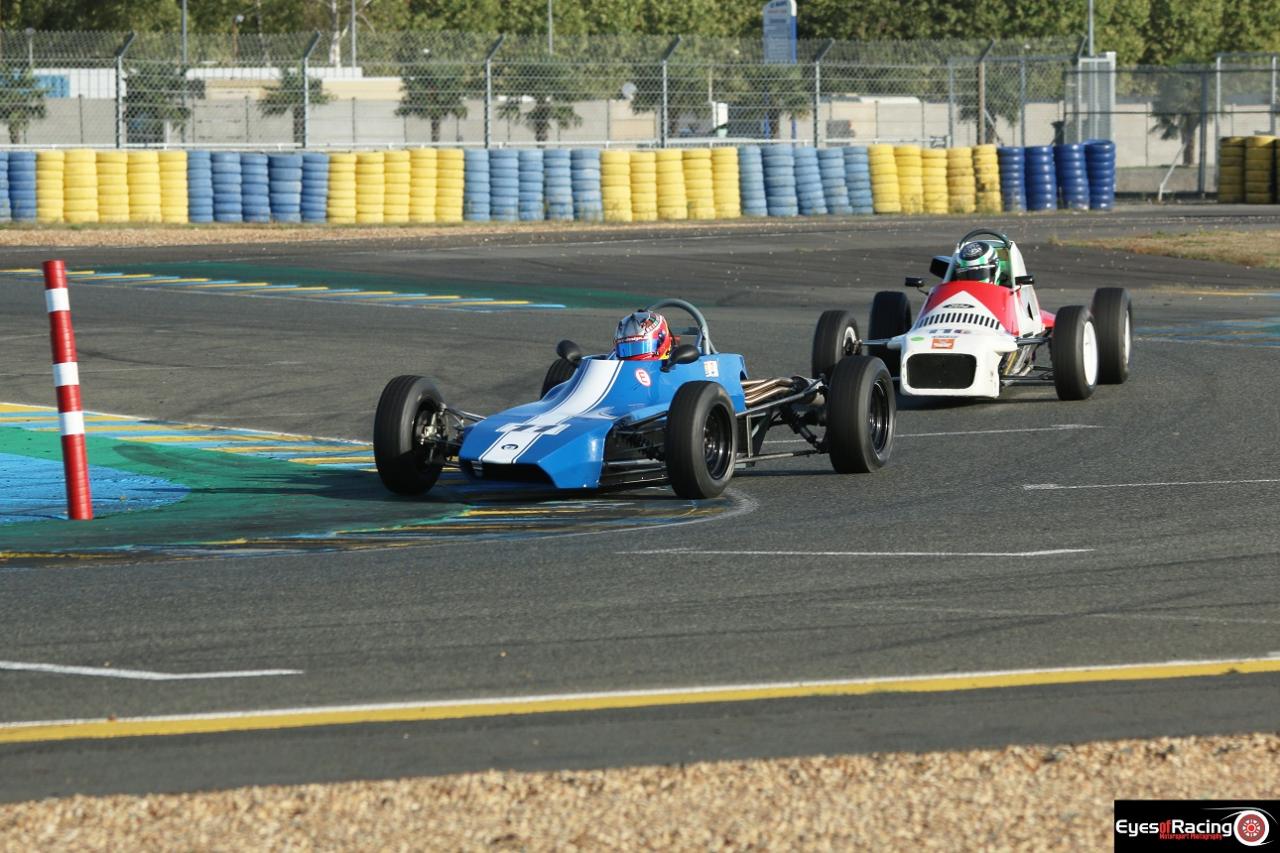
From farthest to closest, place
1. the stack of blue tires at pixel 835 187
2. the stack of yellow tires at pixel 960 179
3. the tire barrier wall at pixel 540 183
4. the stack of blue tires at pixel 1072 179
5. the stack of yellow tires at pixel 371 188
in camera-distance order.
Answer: the stack of blue tires at pixel 1072 179
the stack of yellow tires at pixel 960 179
the stack of blue tires at pixel 835 187
the stack of yellow tires at pixel 371 188
the tire barrier wall at pixel 540 183

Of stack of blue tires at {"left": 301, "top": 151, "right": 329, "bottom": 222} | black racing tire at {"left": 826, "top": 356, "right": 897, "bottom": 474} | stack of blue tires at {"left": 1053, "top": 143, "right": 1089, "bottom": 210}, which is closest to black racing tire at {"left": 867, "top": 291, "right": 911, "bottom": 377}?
black racing tire at {"left": 826, "top": 356, "right": 897, "bottom": 474}

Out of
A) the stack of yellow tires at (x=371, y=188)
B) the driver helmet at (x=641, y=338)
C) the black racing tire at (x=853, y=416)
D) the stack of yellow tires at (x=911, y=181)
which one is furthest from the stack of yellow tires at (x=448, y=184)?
the black racing tire at (x=853, y=416)

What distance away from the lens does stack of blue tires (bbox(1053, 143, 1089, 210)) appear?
4131 centimetres

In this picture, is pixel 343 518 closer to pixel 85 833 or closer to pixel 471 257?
pixel 85 833

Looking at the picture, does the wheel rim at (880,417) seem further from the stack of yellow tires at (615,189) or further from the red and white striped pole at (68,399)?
the stack of yellow tires at (615,189)

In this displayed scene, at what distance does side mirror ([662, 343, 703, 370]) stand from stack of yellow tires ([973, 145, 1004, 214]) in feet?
95.0

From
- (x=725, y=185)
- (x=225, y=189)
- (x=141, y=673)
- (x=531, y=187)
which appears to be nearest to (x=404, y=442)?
(x=141, y=673)

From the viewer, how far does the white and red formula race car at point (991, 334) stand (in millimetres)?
14383

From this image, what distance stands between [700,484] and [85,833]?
579 cm

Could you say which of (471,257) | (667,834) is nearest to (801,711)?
(667,834)

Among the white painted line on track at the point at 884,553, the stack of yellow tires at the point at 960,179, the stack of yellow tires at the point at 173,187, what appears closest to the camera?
the white painted line on track at the point at 884,553

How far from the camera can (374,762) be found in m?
5.62

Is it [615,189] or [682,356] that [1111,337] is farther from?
[615,189]

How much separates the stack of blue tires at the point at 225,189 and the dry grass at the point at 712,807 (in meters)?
29.8
